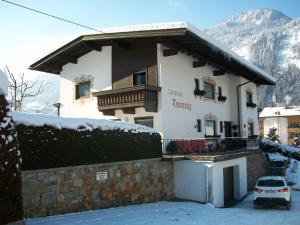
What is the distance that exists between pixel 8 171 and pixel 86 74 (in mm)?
15820

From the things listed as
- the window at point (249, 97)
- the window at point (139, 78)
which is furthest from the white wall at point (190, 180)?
the window at point (249, 97)

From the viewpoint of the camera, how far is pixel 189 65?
22.4 meters

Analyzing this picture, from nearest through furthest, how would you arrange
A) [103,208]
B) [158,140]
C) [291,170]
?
[103,208] < [158,140] < [291,170]

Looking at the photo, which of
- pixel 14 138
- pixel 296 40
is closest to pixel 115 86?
pixel 14 138

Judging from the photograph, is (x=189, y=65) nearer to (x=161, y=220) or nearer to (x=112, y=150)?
(x=112, y=150)

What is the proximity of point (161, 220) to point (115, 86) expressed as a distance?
1011 cm

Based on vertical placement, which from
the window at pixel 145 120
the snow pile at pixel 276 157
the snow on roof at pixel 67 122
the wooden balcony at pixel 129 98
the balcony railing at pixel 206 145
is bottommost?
the snow pile at pixel 276 157

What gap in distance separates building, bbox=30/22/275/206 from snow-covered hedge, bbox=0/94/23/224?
11.1m

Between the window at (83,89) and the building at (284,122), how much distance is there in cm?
5459

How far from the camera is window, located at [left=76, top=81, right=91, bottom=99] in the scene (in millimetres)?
22562

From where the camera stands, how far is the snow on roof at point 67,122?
10977 millimetres

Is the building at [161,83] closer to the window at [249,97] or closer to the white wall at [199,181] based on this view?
the white wall at [199,181]

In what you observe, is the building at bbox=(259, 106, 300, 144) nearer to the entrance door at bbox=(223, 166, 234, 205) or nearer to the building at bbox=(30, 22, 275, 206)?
the building at bbox=(30, 22, 275, 206)

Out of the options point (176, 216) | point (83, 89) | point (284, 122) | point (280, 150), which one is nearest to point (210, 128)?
point (83, 89)
